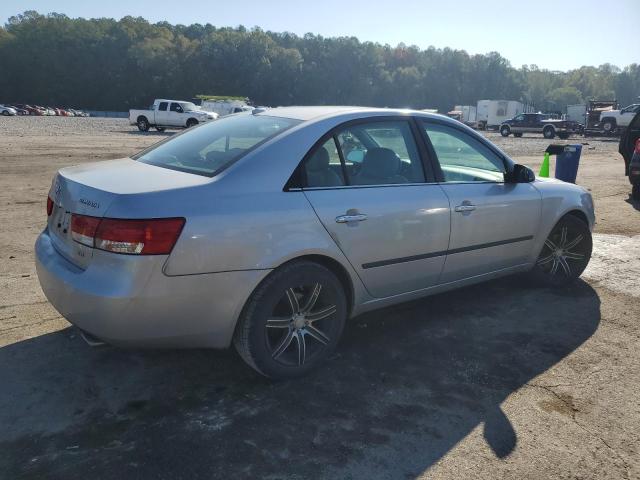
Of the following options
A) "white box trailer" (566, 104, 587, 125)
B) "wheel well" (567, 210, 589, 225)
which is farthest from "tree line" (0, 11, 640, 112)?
"wheel well" (567, 210, 589, 225)

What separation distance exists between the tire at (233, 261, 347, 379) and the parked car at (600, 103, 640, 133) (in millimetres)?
39835

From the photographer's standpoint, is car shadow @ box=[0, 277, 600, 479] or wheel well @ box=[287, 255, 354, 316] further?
wheel well @ box=[287, 255, 354, 316]

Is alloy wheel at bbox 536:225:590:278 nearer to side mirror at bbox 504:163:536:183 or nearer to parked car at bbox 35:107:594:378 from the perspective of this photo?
parked car at bbox 35:107:594:378

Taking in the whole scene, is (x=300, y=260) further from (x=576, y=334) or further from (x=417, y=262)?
(x=576, y=334)

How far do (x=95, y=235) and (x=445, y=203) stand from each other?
2289 mm

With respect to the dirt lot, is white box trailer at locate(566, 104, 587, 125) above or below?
above

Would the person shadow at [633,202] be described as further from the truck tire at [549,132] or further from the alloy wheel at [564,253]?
the truck tire at [549,132]

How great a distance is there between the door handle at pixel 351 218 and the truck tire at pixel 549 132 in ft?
131

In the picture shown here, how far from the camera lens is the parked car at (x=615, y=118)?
3650 cm

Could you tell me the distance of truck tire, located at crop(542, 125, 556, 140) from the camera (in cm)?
3912

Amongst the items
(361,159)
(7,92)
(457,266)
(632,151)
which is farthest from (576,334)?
(7,92)

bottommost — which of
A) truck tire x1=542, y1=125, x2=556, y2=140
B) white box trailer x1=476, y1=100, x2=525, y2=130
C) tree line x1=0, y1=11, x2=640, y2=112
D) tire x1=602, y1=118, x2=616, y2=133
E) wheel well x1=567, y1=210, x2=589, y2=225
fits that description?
wheel well x1=567, y1=210, x2=589, y2=225

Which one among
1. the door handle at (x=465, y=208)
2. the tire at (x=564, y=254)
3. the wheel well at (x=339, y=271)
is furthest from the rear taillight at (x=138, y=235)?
the tire at (x=564, y=254)

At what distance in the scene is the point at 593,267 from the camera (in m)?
5.68
